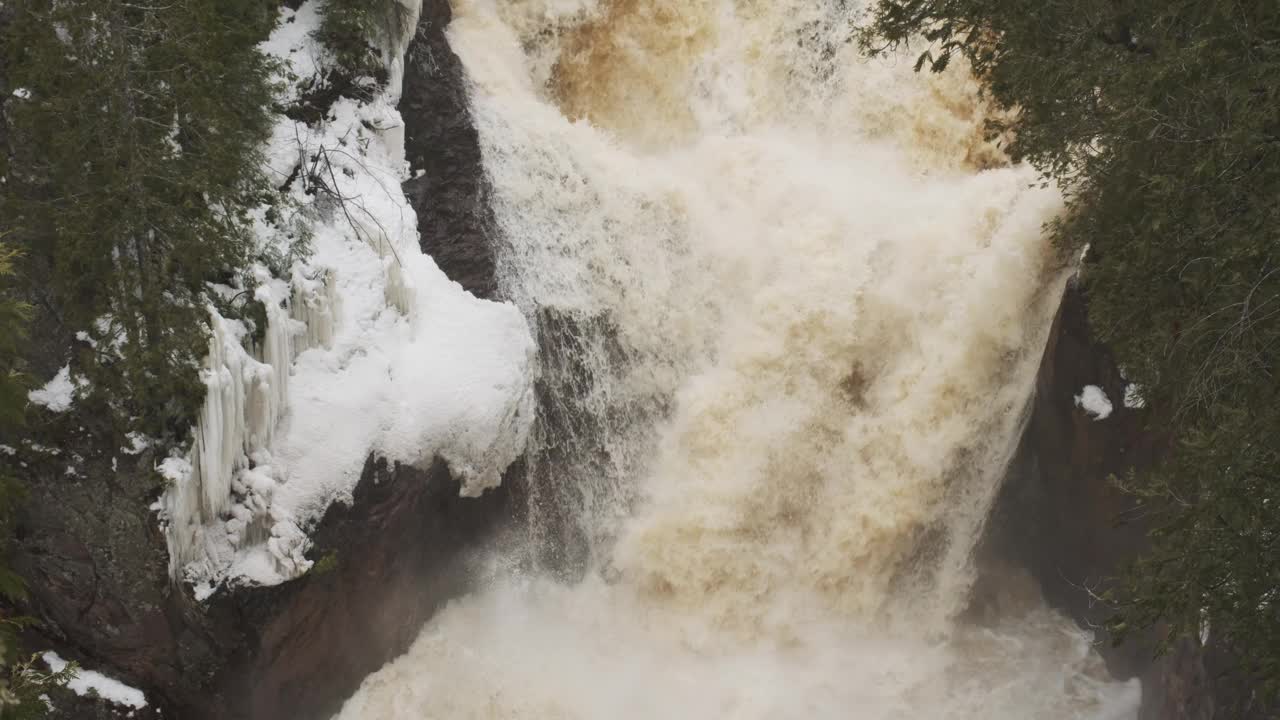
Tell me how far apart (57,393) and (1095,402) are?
9.12 m

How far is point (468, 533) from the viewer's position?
10352 millimetres

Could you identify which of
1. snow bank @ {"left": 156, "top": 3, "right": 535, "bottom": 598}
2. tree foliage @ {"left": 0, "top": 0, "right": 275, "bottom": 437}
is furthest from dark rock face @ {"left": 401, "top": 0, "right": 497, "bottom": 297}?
→ tree foliage @ {"left": 0, "top": 0, "right": 275, "bottom": 437}

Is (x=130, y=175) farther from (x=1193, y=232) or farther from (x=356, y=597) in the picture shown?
(x=1193, y=232)

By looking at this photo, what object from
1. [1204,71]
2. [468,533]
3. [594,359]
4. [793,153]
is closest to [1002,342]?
[793,153]

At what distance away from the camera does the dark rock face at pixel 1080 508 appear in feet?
30.6

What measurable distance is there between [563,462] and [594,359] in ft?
3.89

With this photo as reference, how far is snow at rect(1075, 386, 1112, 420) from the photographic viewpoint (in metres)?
9.53

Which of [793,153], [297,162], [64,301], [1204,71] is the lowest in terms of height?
[64,301]

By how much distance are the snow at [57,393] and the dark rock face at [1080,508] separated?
8.72m

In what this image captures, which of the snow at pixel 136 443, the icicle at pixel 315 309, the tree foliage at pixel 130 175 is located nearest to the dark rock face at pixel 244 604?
the snow at pixel 136 443

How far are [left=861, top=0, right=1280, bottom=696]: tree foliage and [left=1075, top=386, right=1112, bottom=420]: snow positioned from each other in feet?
9.94

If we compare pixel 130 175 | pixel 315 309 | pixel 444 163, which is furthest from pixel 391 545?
pixel 444 163

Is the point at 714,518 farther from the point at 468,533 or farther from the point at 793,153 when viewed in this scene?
the point at 793,153

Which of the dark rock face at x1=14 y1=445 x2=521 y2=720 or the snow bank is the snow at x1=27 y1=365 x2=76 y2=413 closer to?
the dark rock face at x1=14 y1=445 x2=521 y2=720
